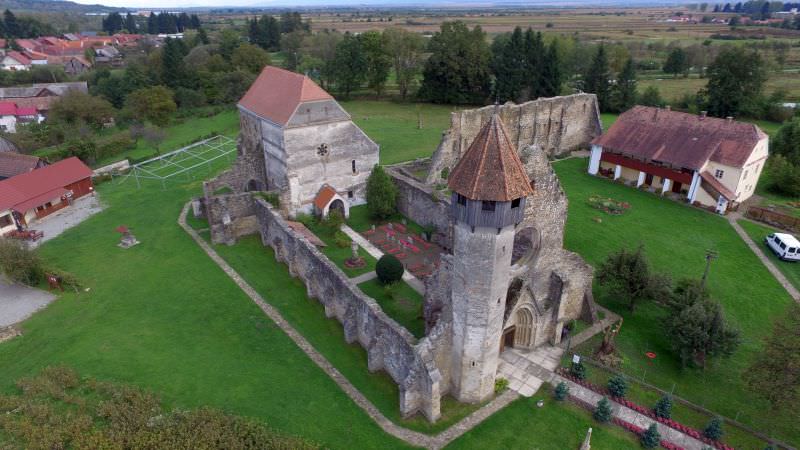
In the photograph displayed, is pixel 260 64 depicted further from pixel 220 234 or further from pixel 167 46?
pixel 220 234

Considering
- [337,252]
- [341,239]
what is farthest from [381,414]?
[341,239]

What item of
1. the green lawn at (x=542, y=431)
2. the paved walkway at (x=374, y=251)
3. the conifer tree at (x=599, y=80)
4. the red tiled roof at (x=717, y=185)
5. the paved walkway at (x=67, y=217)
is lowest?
the paved walkway at (x=67, y=217)

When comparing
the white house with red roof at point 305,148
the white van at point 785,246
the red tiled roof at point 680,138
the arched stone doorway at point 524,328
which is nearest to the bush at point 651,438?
the arched stone doorway at point 524,328

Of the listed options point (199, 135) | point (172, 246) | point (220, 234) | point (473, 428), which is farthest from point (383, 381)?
point (199, 135)

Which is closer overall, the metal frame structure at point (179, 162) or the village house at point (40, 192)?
the village house at point (40, 192)

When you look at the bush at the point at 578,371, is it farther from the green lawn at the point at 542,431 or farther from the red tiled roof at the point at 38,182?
the red tiled roof at the point at 38,182
